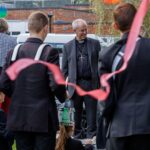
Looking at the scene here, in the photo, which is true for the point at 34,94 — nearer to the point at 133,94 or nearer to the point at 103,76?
the point at 133,94

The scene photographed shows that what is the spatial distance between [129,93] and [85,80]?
4.31m

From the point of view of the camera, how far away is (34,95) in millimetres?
5676

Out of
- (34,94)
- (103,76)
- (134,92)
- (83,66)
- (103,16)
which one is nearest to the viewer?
(103,76)

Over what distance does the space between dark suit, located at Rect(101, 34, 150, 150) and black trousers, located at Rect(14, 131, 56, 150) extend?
3.81 feet

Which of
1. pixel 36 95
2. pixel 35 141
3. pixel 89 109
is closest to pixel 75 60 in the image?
pixel 89 109

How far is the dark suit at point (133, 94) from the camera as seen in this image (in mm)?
4742

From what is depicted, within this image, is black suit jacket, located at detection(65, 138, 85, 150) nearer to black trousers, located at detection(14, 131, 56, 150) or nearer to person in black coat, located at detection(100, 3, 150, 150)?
black trousers, located at detection(14, 131, 56, 150)

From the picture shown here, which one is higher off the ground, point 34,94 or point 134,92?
point 134,92

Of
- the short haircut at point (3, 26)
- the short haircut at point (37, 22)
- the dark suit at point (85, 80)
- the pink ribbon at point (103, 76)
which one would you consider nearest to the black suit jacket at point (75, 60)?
the dark suit at point (85, 80)

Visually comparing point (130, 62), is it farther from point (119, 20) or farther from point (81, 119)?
point (81, 119)

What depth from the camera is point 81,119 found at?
9711mm

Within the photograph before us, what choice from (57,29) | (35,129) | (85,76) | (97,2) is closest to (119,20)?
(35,129)

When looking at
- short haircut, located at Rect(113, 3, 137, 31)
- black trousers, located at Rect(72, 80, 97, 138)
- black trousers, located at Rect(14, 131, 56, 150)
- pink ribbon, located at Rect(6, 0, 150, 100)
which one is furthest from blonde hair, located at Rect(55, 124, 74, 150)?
pink ribbon, located at Rect(6, 0, 150, 100)

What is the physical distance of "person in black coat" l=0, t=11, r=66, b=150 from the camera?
5.67 meters
